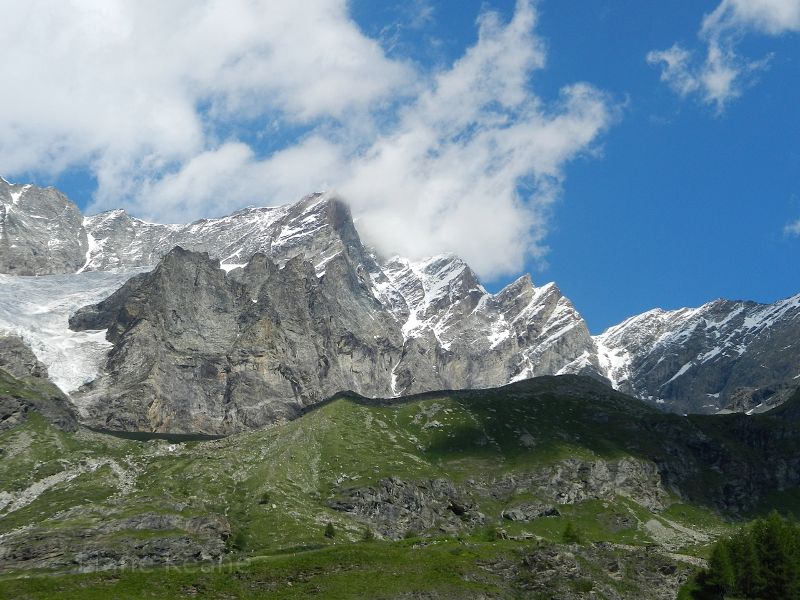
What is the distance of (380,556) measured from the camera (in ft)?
471

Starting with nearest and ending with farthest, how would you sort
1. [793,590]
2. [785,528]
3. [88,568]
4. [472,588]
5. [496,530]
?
[472,588], [793,590], [785,528], [496,530], [88,568]

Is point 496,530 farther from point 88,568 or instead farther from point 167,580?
point 88,568

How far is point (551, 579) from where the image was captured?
136625 millimetres

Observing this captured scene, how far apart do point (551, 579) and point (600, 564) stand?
15.5 metres

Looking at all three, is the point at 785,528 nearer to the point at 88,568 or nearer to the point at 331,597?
the point at 331,597

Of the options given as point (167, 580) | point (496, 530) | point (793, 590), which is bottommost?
point (793, 590)

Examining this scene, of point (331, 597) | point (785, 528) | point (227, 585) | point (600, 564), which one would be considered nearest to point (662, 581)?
point (600, 564)

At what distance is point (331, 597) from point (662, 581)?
61360 mm

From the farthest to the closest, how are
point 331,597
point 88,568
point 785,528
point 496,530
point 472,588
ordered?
point 88,568
point 496,530
point 785,528
point 472,588
point 331,597

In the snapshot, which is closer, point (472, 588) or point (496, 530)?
point (472, 588)

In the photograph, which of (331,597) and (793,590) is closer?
(331,597)

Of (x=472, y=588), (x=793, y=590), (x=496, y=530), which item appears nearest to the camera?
(x=472, y=588)

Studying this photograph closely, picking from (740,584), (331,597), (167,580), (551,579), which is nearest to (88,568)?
(167,580)

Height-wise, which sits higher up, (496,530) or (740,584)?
(496,530)
